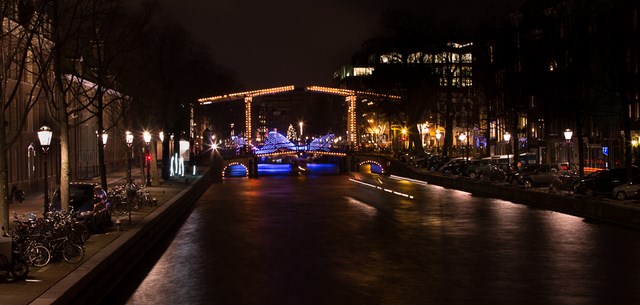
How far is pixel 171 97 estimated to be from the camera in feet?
214

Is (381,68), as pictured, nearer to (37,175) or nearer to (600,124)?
(600,124)

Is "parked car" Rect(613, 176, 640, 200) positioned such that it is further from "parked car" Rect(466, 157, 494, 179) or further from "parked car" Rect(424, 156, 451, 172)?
"parked car" Rect(424, 156, 451, 172)

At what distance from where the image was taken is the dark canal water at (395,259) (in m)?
18.1

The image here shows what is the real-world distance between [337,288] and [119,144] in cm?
7178

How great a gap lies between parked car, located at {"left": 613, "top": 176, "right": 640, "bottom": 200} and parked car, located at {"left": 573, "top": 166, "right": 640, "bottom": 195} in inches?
65.0

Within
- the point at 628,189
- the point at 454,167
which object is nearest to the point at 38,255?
the point at 628,189

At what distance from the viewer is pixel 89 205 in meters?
28.3

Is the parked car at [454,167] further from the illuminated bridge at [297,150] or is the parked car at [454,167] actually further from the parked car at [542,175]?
the parked car at [542,175]

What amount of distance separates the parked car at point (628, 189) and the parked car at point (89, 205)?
24.0 m

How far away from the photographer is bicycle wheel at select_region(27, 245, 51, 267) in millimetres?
19750

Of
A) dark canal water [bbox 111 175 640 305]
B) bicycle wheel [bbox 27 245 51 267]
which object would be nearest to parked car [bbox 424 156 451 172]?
dark canal water [bbox 111 175 640 305]

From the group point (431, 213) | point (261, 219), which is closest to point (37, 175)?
point (261, 219)

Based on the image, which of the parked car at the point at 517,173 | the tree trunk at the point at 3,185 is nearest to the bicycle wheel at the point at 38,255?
the tree trunk at the point at 3,185

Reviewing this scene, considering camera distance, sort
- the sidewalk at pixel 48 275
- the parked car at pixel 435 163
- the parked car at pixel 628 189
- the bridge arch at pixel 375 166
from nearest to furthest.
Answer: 1. the sidewalk at pixel 48 275
2. the parked car at pixel 628 189
3. the parked car at pixel 435 163
4. the bridge arch at pixel 375 166
